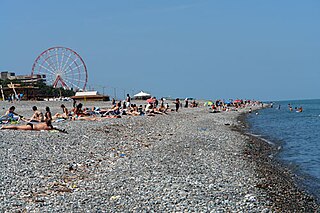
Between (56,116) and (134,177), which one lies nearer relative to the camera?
(134,177)

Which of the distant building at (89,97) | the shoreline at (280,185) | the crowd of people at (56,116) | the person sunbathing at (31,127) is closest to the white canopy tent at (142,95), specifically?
the distant building at (89,97)

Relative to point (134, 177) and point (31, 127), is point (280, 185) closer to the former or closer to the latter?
point (134, 177)

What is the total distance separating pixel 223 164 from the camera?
12.7 meters

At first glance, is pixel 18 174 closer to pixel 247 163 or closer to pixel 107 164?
pixel 107 164

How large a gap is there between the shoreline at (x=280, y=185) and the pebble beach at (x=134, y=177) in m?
0.02

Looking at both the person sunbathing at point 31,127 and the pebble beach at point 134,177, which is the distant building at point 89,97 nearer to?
the person sunbathing at point 31,127

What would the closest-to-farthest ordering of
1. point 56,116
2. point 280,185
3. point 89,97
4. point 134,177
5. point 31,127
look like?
1. point 134,177
2. point 280,185
3. point 31,127
4. point 56,116
5. point 89,97

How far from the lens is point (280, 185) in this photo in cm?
1066

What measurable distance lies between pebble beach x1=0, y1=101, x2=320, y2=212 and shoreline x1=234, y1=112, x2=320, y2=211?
2cm

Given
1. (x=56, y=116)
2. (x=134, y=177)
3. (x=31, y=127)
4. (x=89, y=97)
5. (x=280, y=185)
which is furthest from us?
(x=89, y=97)

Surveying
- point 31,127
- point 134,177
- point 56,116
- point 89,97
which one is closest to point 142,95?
point 89,97

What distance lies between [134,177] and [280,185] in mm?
3654

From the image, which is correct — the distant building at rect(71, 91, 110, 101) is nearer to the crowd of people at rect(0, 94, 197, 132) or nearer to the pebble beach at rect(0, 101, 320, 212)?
the crowd of people at rect(0, 94, 197, 132)

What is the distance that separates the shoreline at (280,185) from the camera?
8.84 metres
